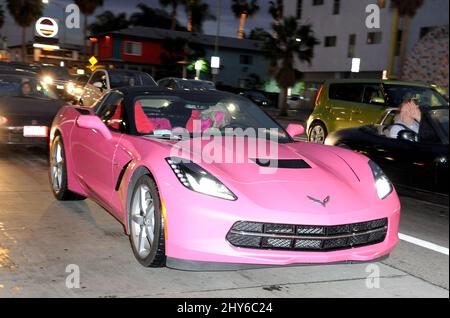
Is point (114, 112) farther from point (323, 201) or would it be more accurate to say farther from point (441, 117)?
point (441, 117)

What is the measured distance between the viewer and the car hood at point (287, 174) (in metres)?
3.84

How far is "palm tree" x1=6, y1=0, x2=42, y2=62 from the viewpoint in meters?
70.8

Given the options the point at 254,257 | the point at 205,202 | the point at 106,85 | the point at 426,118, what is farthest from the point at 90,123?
the point at 106,85

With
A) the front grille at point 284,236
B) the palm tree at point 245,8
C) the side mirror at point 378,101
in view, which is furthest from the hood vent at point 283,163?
the palm tree at point 245,8

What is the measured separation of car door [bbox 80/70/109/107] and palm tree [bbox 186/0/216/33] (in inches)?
2322

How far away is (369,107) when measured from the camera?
475 inches

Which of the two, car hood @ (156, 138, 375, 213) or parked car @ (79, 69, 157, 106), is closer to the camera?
car hood @ (156, 138, 375, 213)

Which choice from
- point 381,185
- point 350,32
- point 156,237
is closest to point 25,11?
point 350,32

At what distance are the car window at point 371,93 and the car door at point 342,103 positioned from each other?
150mm

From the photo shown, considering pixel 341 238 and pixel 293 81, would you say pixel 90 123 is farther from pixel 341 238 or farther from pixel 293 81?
pixel 293 81

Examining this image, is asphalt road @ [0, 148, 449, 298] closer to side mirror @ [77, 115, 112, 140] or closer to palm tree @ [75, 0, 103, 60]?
side mirror @ [77, 115, 112, 140]

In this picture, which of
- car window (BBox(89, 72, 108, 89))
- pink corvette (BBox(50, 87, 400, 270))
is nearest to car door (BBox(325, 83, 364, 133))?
car window (BBox(89, 72, 108, 89))

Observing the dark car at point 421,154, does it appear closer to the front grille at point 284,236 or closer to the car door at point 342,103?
the front grille at point 284,236

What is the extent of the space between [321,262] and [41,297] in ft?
6.11
